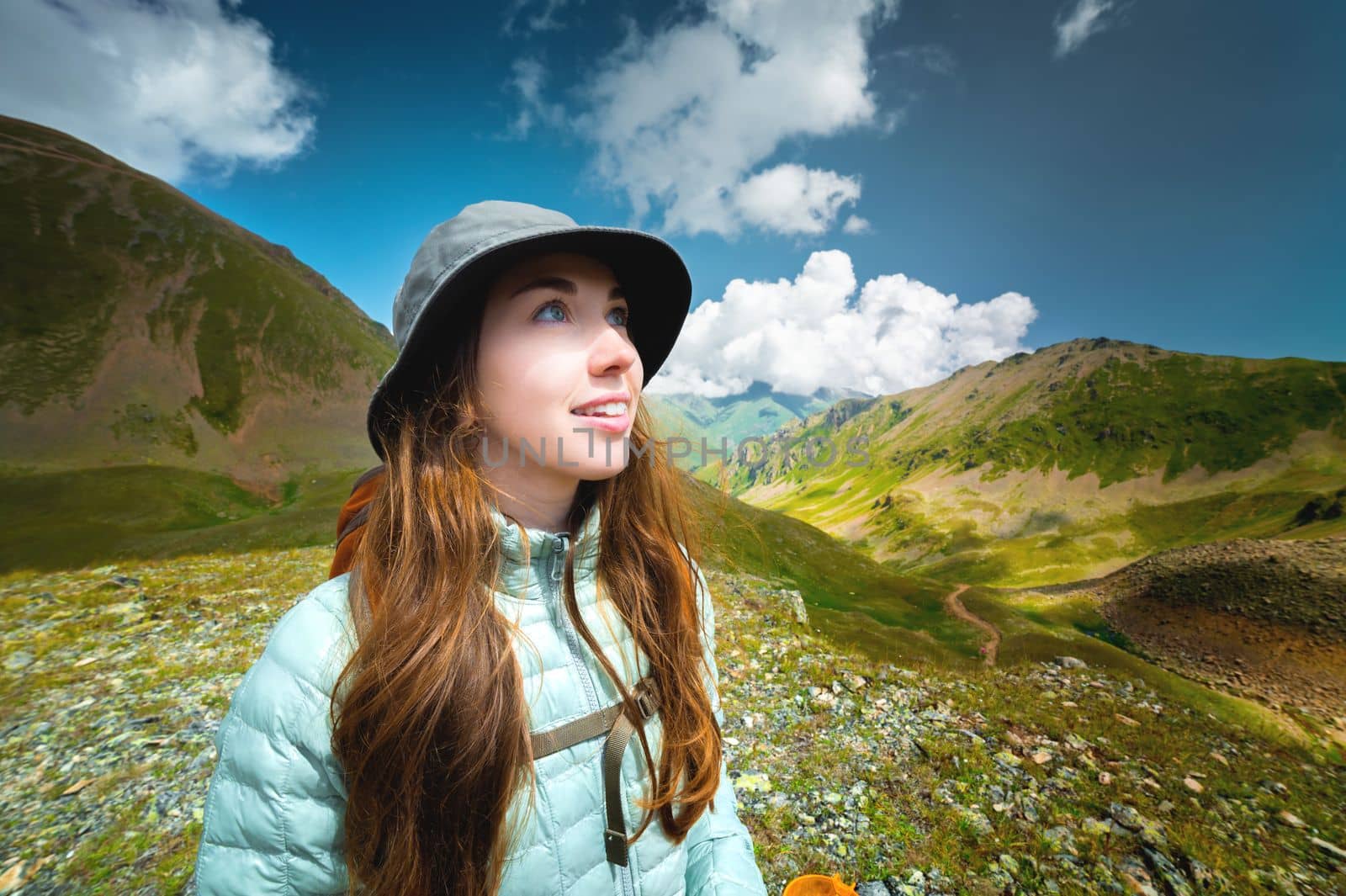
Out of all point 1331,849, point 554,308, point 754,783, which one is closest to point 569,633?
point 554,308

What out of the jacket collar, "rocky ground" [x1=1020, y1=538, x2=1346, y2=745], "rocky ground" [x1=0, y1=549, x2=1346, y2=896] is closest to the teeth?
the jacket collar

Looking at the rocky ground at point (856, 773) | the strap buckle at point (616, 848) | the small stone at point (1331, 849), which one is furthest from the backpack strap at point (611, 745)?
the small stone at point (1331, 849)

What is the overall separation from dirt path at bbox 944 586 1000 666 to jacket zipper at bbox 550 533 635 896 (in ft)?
68.6

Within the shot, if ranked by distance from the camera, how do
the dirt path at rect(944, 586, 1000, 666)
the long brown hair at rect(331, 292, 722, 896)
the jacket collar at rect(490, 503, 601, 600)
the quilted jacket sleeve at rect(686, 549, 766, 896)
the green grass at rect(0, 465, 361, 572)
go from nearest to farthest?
the long brown hair at rect(331, 292, 722, 896), the jacket collar at rect(490, 503, 601, 600), the quilted jacket sleeve at rect(686, 549, 766, 896), the dirt path at rect(944, 586, 1000, 666), the green grass at rect(0, 465, 361, 572)

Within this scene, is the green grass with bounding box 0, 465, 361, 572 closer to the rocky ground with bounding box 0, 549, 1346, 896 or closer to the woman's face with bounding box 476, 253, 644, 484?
the rocky ground with bounding box 0, 549, 1346, 896

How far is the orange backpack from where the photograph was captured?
2.03 m

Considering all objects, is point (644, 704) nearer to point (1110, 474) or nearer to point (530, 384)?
point (530, 384)

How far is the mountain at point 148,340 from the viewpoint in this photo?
2235 inches

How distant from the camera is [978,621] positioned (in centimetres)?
2905

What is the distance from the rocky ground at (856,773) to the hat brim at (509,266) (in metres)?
6.09

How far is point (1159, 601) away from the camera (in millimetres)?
43594

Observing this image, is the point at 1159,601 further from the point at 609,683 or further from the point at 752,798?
the point at 609,683

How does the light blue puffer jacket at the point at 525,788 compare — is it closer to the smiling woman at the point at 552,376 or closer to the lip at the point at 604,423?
the smiling woman at the point at 552,376

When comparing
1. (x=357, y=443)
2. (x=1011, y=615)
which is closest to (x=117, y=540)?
(x=357, y=443)
